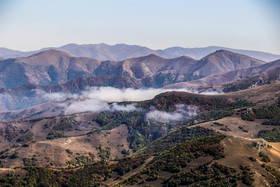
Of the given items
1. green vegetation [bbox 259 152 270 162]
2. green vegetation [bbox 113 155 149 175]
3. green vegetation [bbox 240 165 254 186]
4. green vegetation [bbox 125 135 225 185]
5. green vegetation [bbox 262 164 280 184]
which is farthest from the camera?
green vegetation [bbox 113 155 149 175]

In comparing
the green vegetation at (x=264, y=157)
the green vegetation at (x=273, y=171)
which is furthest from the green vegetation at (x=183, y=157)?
the green vegetation at (x=273, y=171)

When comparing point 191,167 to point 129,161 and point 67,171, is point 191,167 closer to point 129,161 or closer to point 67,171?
point 129,161

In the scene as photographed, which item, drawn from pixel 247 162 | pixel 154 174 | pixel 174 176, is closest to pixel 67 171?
pixel 154 174

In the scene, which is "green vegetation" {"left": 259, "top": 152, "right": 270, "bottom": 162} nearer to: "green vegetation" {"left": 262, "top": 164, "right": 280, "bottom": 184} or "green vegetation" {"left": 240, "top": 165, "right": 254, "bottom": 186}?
"green vegetation" {"left": 262, "top": 164, "right": 280, "bottom": 184}

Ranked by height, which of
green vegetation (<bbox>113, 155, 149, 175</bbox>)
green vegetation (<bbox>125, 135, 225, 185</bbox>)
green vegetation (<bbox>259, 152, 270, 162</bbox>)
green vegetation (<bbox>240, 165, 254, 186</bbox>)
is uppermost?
green vegetation (<bbox>259, 152, 270, 162</bbox>)

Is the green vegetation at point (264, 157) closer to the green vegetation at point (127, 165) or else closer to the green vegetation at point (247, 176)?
the green vegetation at point (247, 176)

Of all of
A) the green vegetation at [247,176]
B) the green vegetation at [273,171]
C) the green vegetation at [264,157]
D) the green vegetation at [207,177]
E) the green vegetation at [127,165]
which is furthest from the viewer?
the green vegetation at [127,165]

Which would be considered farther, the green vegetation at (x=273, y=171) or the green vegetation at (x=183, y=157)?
the green vegetation at (x=183, y=157)

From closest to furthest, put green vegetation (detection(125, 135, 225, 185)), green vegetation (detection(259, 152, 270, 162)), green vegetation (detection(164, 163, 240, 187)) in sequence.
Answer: green vegetation (detection(164, 163, 240, 187))
green vegetation (detection(259, 152, 270, 162))
green vegetation (detection(125, 135, 225, 185))

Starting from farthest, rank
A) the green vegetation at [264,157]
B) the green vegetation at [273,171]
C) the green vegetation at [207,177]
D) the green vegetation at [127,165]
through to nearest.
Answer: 1. the green vegetation at [127,165]
2. the green vegetation at [264,157]
3. the green vegetation at [207,177]
4. the green vegetation at [273,171]

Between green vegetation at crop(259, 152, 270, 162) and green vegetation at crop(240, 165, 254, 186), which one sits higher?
green vegetation at crop(259, 152, 270, 162)

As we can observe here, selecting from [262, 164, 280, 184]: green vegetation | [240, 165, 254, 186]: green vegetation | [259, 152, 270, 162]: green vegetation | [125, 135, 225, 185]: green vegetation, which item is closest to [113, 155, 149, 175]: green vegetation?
[125, 135, 225, 185]: green vegetation
